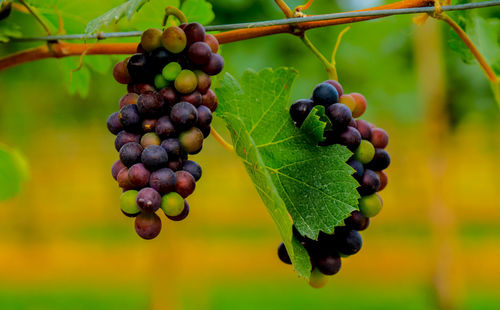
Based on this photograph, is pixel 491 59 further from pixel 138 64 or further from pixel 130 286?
Answer: pixel 130 286

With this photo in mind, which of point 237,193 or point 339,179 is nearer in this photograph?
point 339,179

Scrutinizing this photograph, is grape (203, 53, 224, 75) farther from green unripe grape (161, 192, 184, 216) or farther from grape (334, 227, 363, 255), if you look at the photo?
grape (334, 227, 363, 255)

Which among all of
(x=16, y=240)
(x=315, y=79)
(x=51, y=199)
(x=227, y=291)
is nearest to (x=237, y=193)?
(x=51, y=199)

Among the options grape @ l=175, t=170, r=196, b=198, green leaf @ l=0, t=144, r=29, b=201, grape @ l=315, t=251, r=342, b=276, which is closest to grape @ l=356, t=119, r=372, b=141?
grape @ l=315, t=251, r=342, b=276

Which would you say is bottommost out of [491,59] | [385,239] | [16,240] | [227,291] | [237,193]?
[491,59]

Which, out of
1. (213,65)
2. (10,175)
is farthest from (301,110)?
(10,175)

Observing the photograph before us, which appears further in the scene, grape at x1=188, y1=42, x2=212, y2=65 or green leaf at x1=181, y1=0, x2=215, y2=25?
green leaf at x1=181, y1=0, x2=215, y2=25
